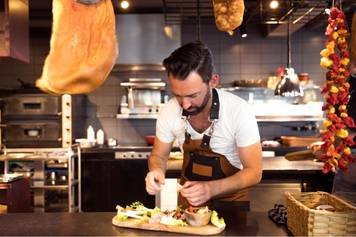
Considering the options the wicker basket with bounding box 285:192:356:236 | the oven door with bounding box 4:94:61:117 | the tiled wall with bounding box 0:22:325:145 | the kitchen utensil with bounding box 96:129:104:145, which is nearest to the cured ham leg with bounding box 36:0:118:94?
the wicker basket with bounding box 285:192:356:236

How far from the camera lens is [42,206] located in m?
5.64

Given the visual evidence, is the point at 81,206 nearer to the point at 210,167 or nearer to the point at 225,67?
the point at 225,67

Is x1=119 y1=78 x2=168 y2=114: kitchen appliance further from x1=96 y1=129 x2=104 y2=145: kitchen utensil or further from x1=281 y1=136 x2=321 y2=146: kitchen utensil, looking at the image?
x1=281 y1=136 x2=321 y2=146: kitchen utensil

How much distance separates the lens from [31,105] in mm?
5668

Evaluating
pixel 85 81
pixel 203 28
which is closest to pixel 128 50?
pixel 203 28

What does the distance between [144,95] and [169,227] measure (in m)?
4.57

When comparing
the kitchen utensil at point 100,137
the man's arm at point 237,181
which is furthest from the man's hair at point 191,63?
the kitchen utensil at point 100,137

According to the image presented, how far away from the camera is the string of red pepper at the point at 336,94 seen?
1.92 meters

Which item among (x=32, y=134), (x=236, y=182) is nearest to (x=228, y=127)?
(x=236, y=182)

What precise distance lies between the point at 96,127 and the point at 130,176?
117 cm

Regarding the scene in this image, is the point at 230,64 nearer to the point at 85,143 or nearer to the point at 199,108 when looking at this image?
the point at 85,143

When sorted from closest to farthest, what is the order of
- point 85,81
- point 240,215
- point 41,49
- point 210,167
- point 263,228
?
point 85,81 < point 263,228 < point 240,215 < point 210,167 < point 41,49

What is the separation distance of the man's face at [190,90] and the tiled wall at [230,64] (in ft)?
15.0

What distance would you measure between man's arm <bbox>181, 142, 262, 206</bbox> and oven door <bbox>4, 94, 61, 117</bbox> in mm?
3926
